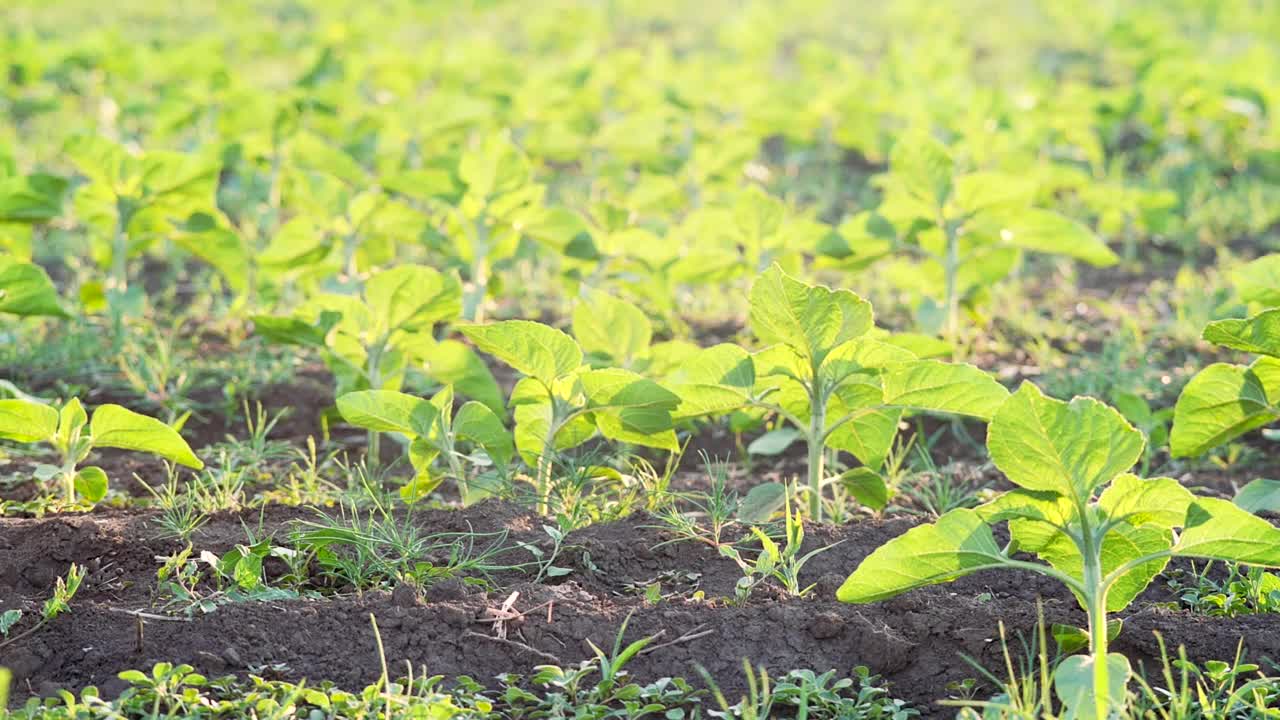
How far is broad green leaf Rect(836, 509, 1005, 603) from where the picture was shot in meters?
2.22

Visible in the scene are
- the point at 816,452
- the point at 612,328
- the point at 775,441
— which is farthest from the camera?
the point at 612,328

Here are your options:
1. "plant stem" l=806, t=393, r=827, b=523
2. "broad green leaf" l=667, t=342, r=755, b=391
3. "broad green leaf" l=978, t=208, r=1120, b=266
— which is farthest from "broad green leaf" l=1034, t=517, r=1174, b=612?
"broad green leaf" l=978, t=208, r=1120, b=266

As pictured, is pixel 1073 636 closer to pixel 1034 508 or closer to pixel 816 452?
pixel 1034 508

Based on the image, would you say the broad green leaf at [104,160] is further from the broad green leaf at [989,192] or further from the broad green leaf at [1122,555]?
the broad green leaf at [1122,555]

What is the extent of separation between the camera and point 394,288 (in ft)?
10.6

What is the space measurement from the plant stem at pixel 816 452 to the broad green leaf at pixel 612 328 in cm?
48

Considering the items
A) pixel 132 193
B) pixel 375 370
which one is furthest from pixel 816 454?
pixel 132 193

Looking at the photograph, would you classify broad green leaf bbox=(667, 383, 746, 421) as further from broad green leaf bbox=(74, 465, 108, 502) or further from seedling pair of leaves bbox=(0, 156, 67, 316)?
seedling pair of leaves bbox=(0, 156, 67, 316)

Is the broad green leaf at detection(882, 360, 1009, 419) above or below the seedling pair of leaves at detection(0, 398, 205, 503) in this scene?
above

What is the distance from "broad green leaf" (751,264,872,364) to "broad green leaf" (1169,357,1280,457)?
26.4 inches

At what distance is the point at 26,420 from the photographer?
107 inches

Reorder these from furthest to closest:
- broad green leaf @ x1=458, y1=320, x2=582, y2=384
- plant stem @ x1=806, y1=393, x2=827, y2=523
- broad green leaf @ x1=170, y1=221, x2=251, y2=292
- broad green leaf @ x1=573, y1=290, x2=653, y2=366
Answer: broad green leaf @ x1=170, y1=221, x2=251, y2=292 < broad green leaf @ x1=573, y1=290, x2=653, y2=366 < plant stem @ x1=806, y1=393, x2=827, y2=523 < broad green leaf @ x1=458, y1=320, x2=582, y2=384

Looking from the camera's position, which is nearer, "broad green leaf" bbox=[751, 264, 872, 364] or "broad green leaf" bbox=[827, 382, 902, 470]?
"broad green leaf" bbox=[751, 264, 872, 364]

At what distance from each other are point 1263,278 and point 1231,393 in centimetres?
32
